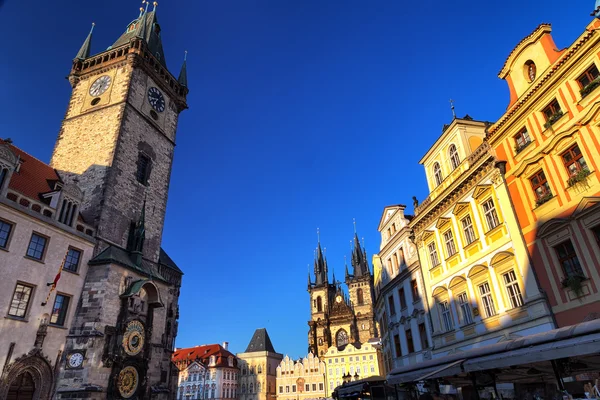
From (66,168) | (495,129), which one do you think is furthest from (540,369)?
(66,168)

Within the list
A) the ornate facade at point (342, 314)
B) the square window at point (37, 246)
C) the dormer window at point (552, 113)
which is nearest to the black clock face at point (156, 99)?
the square window at point (37, 246)

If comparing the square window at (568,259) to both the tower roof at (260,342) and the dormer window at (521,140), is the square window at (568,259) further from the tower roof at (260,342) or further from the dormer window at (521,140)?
the tower roof at (260,342)

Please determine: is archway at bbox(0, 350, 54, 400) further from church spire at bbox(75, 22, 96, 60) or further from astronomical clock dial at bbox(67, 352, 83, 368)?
church spire at bbox(75, 22, 96, 60)

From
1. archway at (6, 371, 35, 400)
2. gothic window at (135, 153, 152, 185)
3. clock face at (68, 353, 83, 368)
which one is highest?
gothic window at (135, 153, 152, 185)

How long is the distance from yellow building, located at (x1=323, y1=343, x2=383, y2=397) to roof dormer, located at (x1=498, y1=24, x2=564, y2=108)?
216ft

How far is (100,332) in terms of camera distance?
59.4 ft

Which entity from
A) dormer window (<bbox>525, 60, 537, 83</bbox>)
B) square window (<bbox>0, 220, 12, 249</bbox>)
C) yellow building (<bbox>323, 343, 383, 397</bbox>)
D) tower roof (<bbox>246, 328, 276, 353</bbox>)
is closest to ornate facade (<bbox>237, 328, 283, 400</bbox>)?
tower roof (<bbox>246, 328, 276, 353</bbox>)

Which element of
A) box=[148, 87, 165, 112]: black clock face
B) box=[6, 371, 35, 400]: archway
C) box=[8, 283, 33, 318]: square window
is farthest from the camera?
box=[148, 87, 165, 112]: black clock face

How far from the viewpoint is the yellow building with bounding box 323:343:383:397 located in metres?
73.1

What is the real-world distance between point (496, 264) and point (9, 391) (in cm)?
2085

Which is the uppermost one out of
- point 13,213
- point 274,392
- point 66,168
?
point 66,168

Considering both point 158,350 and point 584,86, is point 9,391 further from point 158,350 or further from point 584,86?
point 584,86

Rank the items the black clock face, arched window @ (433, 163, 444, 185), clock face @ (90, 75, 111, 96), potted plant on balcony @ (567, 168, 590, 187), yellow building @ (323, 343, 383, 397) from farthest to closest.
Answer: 1. yellow building @ (323, 343, 383, 397)
2. the black clock face
3. clock face @ (90, 75, 111, 96)
4. arched window @ (433, 163, 444, 185)
5. potted plant on balcony @ (567, 168, 590, 187)

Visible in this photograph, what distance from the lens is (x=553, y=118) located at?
14.4m
